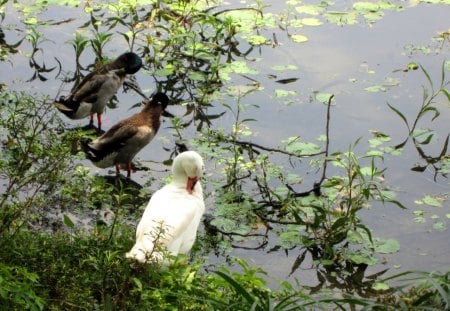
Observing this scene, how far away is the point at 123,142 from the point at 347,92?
2.43m

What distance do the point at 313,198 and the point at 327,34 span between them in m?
3.32

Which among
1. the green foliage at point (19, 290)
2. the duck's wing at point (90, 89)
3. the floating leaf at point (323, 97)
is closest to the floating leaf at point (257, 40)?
the floating leaf at point (323, 97)

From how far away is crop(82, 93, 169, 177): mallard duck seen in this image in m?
6.67

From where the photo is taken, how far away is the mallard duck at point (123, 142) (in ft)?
21.9

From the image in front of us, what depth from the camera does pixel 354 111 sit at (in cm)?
778

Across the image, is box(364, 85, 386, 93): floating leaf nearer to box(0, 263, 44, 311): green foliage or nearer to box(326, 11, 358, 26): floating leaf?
box(326, 11, 358, 26): floating leaf

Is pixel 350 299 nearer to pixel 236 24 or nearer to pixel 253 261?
pixel 253 261

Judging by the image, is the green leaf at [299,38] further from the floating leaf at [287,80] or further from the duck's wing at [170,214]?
the duck's wing at [170,214]

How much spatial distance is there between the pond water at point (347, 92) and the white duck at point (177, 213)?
0.55 metres

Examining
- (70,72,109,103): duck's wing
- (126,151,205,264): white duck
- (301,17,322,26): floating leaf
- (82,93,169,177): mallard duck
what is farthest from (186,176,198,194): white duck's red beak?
(301,17,322,26): floating leaf

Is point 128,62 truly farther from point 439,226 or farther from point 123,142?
point 439,226

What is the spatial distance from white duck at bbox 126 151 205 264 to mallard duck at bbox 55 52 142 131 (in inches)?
68.5

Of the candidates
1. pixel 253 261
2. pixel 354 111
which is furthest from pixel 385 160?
pixel 253 261

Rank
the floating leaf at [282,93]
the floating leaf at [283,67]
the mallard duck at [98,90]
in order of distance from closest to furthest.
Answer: the mallard duck at [98,90] < the floating leaf at [282,93] < the floating leaf at [283,67]
